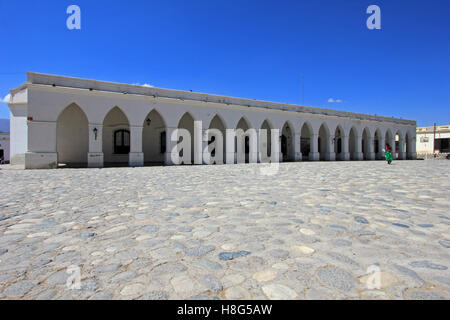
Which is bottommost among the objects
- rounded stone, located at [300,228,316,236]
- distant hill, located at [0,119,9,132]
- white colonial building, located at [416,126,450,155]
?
rounded stone, located at [300,228,316,236]

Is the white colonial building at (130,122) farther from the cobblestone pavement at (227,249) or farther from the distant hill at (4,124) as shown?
the distant hill at (4,124)

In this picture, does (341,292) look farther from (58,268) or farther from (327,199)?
(327,199)

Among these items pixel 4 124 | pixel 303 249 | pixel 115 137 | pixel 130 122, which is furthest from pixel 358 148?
pixel 4 124

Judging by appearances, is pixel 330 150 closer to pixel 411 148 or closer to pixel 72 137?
pixel 411 148

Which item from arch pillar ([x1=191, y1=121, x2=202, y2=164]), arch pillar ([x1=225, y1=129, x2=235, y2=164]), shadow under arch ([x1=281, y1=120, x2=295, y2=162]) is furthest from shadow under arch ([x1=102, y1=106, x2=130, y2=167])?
shadow under arch ([x1=281, y1=120, x2=295, y2=162])

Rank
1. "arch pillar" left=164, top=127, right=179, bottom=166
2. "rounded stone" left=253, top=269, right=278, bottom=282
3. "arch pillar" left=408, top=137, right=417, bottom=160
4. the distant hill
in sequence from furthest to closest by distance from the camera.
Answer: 1. the distant hill
2. "arch pillar" left=408, top=137, right=417, bottom=160
3. "arch pillar" left=164, top=127, right=179, bottom=166
4. "rounded stone" left=253, top=269, right=278, bottom=282

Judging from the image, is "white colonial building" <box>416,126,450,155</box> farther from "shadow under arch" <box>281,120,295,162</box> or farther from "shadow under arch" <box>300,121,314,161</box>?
"shadow under arch" <box>281,120,295,162</box>

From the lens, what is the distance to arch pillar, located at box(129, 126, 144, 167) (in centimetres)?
1866

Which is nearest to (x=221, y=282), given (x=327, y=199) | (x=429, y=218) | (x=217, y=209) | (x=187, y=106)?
(x=217, y=209)

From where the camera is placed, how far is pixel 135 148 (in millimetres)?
18906

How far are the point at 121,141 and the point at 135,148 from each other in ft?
14.0

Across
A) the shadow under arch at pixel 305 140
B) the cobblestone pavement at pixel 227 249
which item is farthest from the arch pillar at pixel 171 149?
the shadow under arch at pixel 305 140

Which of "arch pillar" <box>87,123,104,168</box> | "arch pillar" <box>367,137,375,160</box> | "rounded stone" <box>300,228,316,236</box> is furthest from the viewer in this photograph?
"arch pillar" <box>367,137,375,160</box>
